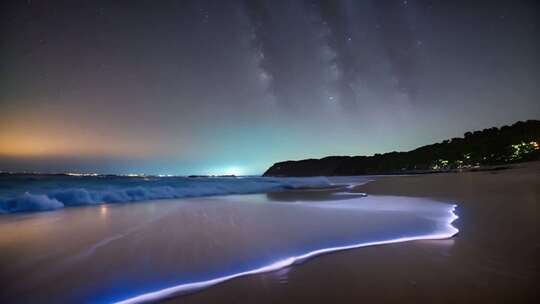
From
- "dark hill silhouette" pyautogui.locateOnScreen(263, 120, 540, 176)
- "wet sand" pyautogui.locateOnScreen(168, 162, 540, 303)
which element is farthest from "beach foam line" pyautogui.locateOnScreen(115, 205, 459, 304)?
"dark hill silhouette" pyautogui.locateOnScreen(263, 120, 540, 176)

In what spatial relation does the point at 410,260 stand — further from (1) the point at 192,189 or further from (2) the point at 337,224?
(1) the point at 192,189

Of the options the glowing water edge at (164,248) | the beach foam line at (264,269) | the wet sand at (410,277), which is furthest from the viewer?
the glowing water edge at (164,248)

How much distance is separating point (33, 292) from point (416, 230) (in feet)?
14.9

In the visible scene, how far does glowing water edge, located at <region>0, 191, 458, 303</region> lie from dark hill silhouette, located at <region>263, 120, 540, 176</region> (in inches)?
2046

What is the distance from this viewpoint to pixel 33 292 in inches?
91.7

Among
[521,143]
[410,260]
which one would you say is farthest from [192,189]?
[521,143]

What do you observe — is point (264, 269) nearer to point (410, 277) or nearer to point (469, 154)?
point (410, 277)

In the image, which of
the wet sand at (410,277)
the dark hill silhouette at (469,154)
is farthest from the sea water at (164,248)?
the dark hill silhouette at (469,154)

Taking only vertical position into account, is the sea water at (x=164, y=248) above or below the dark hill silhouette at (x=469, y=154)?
below

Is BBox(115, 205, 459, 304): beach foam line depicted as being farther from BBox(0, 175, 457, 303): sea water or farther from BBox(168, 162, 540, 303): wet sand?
BBox(168, 162, 540, 303): wet sand

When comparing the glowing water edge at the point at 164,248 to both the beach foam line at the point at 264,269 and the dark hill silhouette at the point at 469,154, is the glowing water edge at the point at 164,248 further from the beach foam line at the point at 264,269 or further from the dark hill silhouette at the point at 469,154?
the dark hill silhouette at the point at 469,154

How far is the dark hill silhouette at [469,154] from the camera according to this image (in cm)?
4588

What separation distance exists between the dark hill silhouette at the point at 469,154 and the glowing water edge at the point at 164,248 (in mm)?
51964

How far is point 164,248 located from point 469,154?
220ft
